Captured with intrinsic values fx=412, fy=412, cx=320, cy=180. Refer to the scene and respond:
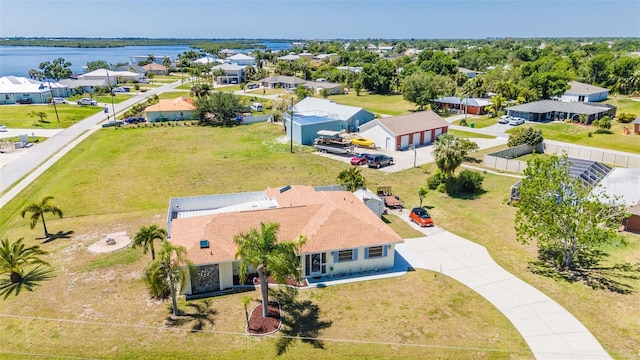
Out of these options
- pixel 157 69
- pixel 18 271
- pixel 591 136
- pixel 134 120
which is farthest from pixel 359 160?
pixel 157 69

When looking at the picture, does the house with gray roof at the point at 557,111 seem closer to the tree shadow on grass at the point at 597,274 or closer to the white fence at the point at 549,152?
the white fence at the point at 549,152

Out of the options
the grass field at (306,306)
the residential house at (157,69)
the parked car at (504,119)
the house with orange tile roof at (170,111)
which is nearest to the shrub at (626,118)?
the parked car at (504,119)

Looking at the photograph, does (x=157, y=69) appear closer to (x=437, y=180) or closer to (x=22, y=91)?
(x=22, y=91)

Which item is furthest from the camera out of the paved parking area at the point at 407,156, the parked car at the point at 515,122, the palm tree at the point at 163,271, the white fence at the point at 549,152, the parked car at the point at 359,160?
the parked car at the point at 515,122

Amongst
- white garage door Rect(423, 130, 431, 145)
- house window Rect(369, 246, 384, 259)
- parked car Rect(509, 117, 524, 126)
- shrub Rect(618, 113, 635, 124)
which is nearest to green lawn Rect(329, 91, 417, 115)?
parked car Rect(509, 117, 524, 126)

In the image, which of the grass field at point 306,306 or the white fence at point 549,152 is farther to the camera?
the white fence at point 549,152

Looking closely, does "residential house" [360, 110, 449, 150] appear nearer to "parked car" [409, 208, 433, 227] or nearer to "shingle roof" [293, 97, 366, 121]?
"shingle roof" [293, 97, 366, 121]

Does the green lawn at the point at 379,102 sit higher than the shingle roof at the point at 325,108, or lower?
lower
